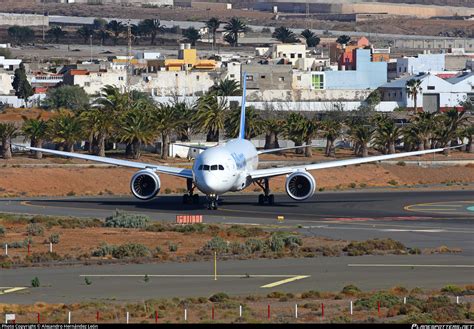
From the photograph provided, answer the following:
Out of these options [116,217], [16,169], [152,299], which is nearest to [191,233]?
[116,217]

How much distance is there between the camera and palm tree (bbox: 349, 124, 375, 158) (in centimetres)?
12219

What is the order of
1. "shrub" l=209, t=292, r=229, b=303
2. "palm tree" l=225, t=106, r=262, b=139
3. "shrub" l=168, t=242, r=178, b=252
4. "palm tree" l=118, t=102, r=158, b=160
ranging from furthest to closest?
"palm tree" l=225, t=106, r=262, b=139 → "palm tree" l=118, t=102, r=158, b=160 → "shrub" l=168, t=242, r=178, b=252 → "shrub" l=209, t=292, r=229, b=303

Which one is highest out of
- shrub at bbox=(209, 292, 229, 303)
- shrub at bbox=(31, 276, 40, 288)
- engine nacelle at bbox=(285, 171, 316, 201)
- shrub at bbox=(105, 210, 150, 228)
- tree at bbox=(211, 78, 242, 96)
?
tree at bbox=(211, 78, 242, 96)

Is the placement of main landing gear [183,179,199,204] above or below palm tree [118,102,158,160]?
below

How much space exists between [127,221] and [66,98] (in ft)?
330

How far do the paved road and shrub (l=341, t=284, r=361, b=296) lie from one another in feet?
3.13

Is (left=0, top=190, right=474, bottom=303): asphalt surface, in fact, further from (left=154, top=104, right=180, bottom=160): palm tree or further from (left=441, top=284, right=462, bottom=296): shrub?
(left=154, top=104, right=180, bottom=160): palm tree

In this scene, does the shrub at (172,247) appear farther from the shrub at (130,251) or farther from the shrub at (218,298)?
the shrub at (218,298)

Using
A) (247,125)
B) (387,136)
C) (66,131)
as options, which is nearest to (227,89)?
(247,125)

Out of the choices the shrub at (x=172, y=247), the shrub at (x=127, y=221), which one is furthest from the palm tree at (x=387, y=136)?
the shrub at (x=172, y=247)

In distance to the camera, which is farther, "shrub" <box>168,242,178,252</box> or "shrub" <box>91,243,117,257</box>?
"shrub" <box>168,242,178,252</box>

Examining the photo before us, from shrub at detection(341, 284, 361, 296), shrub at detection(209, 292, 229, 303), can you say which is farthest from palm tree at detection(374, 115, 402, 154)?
shrub at detection(209, 292, 229, 303)

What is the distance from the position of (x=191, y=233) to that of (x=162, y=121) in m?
48.2

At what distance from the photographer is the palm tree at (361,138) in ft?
401
